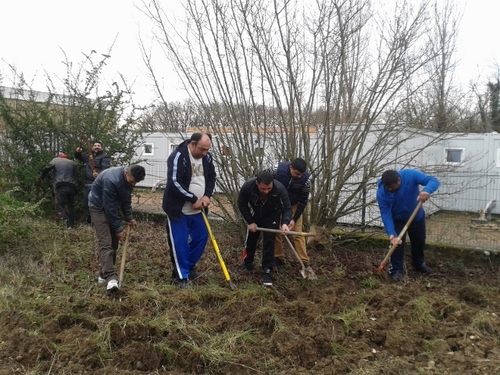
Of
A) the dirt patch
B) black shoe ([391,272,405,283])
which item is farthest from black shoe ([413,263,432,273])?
black shoe ([391,272,405,283])

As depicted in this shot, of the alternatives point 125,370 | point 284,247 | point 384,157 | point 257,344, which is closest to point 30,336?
point 125,370

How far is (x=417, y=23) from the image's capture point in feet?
19.6

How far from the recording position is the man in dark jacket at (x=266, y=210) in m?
5.29

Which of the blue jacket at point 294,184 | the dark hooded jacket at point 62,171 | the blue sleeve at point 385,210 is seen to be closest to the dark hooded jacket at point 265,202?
the blue jacket at point 294,184

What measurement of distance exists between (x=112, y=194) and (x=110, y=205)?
0.12 metres

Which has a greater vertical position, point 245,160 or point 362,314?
point 245,160

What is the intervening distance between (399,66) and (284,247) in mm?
2792

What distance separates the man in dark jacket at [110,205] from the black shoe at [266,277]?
160 cm

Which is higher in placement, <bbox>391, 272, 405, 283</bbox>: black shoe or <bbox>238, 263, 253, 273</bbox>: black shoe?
<bbox>238, 263, 253, 273</bbox>: black shoe

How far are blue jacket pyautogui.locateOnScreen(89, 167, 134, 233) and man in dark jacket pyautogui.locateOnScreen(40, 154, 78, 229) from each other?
3604 mm

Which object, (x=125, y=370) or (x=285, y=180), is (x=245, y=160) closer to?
(x=285, y=180)

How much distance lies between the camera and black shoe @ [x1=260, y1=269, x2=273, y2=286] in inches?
208

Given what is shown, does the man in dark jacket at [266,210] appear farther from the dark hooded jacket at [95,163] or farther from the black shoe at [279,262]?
the dark hooded jacket at [95,163]

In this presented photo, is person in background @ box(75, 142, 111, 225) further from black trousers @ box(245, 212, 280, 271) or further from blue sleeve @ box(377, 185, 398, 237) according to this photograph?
blue sleeve @ box(377, 185, 398, 237)
